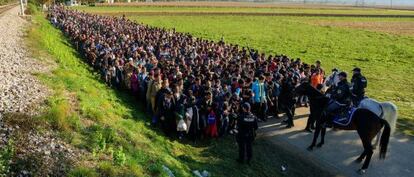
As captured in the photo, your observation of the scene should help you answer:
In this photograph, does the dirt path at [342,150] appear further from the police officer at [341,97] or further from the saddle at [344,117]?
the police officer at [341,97]

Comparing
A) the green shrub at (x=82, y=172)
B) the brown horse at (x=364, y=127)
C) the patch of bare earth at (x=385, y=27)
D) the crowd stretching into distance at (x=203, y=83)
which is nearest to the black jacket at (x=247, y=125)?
the crowd stretching into distance at (x=203, y=83)

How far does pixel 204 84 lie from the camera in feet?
44.9

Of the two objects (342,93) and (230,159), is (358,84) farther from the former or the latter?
(230,159)

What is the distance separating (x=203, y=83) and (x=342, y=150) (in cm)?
510

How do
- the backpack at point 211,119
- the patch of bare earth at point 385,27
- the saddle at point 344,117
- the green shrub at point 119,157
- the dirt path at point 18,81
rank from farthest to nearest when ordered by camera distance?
the patch of bare earth at point 385,27 → the backpack at point 211,119 → the saddle at point 344,117 → the dirt path at point 18,81 → the green shrub at point 119,157

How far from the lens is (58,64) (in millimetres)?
19250

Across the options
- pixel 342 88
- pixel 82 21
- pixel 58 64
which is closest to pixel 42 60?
pixel 58 64

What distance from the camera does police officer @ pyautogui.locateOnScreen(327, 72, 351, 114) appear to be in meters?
12.2

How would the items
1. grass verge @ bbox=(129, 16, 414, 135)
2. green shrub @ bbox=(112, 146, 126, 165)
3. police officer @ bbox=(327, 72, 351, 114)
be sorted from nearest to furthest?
1. green shrub @ bbox=(112, 146, 126, 165)
2. police officer @ bbox=(327, 72, 351, 114)
3. grass verge @ bbox=(129, 16, 414, 135)

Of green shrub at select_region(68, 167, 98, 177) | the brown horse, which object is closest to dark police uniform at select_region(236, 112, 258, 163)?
the brown horse

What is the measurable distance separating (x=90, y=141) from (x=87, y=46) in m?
15.8

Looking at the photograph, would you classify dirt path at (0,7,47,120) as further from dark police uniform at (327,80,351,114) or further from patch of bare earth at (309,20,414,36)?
patch of bare earth at (309,20,414,36)

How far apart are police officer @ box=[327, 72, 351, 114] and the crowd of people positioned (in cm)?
126

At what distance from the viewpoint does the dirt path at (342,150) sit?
438 inches
